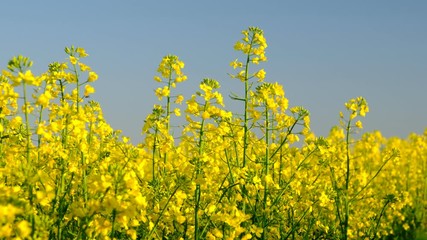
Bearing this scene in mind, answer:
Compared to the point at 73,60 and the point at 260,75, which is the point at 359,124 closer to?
the point at 260,75

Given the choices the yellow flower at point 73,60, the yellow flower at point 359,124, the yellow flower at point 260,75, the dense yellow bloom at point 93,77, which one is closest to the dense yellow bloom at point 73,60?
the yellow flower at point 73,60

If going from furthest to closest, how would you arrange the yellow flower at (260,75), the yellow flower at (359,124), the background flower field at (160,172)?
the yellow flower at (359,124) < the yellow flower at (260,75) < the background flower field at (160,172)

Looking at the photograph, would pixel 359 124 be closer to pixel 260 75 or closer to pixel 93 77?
pixel 260 75

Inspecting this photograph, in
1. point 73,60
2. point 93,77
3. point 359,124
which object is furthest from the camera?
point 359,124

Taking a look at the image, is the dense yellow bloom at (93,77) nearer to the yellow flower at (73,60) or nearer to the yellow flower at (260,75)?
the yellow flower at (73,60)

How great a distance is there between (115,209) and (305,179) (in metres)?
3.52

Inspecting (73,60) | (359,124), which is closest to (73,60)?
(73,60)

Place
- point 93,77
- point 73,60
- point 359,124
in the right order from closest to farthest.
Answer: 1. point 93,77
2. point 73,60
3. point 359,124

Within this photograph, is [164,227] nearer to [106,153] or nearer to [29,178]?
[106,153]

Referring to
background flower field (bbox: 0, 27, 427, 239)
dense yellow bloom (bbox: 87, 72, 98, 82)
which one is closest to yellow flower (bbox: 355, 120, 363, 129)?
background flower field (bbox: 0, 27, 427, 239)

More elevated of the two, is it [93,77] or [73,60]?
[73,60]

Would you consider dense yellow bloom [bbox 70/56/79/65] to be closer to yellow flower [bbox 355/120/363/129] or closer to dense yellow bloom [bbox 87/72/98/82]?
dense yellow bloom [bbox 87/72/98/82]

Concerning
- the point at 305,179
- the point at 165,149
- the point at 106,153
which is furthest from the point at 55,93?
the point at 305,179

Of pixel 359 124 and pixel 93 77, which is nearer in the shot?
pixel 93 77
